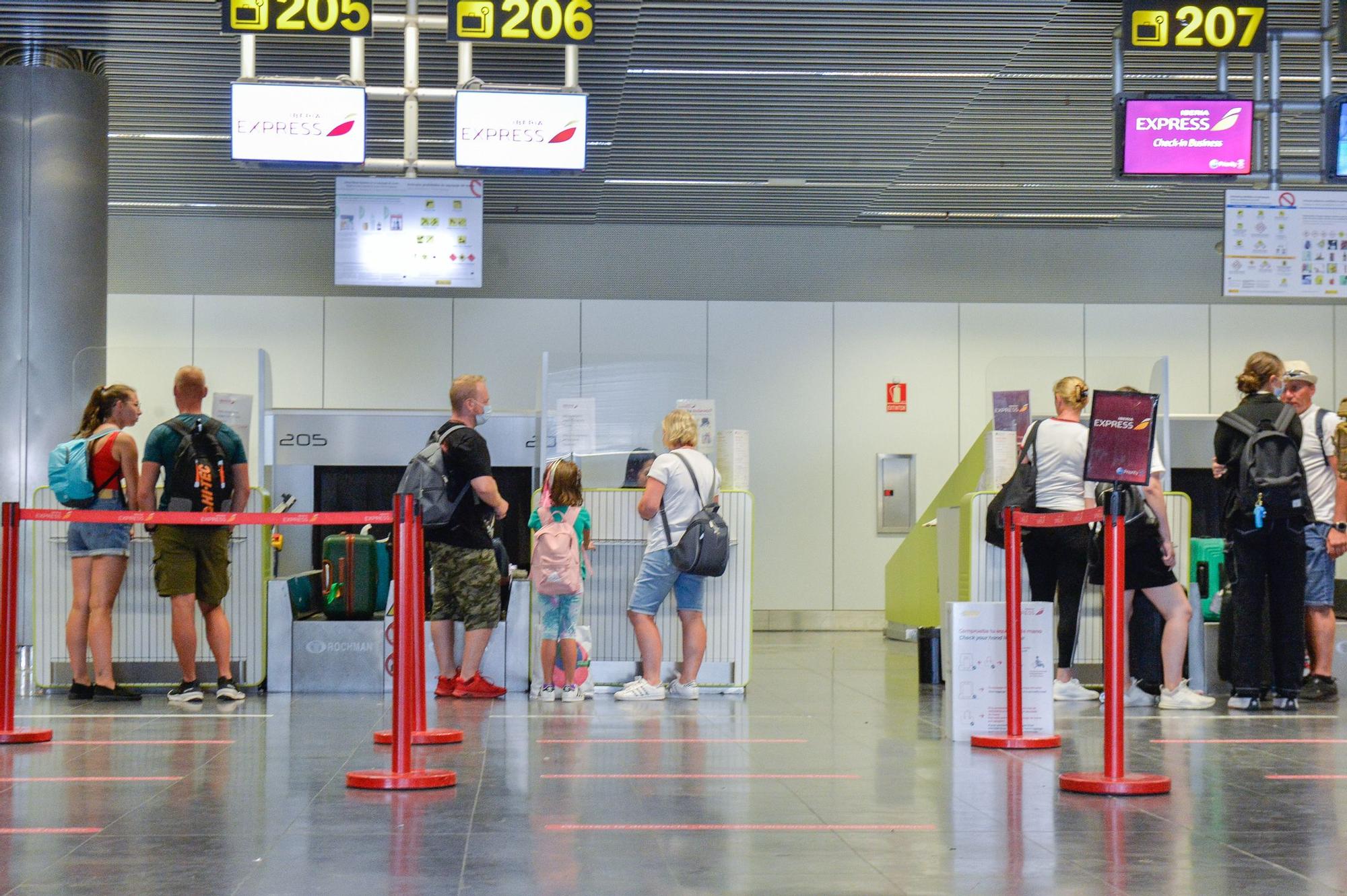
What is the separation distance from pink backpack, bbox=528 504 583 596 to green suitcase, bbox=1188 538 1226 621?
3328mm

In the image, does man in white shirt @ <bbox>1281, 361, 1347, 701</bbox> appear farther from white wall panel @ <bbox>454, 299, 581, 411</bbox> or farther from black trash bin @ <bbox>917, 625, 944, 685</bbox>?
white wall panel @ <bbox>454, 299, 581, 411</bbox>

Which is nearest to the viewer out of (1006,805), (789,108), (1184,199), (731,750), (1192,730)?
(1006,805)

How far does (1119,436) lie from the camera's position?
5.00 meters

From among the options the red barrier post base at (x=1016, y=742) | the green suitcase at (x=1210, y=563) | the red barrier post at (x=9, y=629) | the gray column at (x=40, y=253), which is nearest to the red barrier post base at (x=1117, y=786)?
the red barrier post base at (x=1016, y=742)

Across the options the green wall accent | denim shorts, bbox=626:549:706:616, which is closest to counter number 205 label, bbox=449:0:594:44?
denim shorts, bbox=626:549:706:616

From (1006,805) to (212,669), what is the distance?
4.73m

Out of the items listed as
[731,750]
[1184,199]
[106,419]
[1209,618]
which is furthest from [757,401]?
[731,750]

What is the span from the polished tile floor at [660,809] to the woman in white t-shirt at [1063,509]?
0.75 meters

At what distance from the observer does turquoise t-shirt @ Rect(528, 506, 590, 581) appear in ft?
23.8

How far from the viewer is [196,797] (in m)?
4.49

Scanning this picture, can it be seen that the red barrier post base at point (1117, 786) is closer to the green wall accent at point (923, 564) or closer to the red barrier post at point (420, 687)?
the red barrier post at point (420, 687)

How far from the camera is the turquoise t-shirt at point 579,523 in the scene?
727 cm

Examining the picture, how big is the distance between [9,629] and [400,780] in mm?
1994

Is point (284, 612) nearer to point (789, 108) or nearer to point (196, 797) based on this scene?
point (196, 797)
